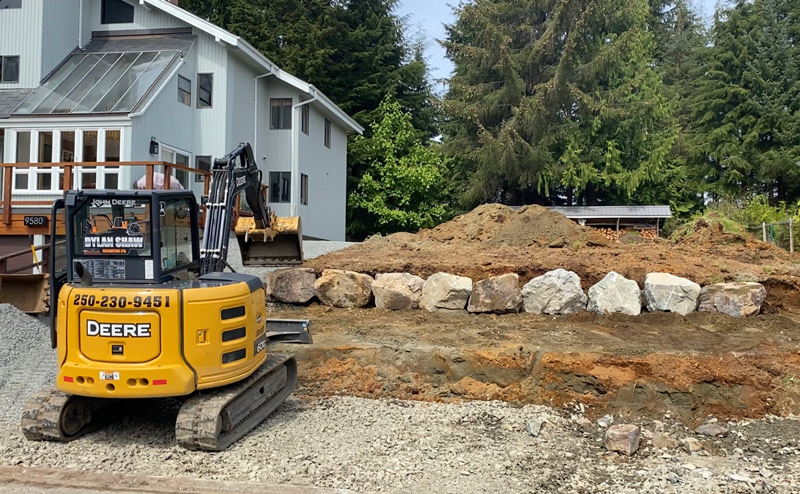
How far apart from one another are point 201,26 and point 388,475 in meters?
17.3

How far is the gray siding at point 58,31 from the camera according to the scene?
62.2 ft

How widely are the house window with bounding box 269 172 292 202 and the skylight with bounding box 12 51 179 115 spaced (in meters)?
5.13

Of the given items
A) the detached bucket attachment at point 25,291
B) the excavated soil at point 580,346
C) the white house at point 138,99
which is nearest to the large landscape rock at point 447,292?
the excavated soil at point 580,346

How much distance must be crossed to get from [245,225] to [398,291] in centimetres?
367

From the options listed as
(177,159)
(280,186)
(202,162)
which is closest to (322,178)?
(280,186)

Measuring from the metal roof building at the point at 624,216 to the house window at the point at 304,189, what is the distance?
9401mm

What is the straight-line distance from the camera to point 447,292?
11.3 m

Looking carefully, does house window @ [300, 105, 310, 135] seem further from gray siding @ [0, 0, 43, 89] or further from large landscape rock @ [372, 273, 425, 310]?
large landscape rock @ [372, 273, 425, 310]

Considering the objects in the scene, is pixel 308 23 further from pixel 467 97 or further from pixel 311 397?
pixel 311 397

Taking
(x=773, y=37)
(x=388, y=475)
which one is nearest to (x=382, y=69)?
(x=773, y=37)

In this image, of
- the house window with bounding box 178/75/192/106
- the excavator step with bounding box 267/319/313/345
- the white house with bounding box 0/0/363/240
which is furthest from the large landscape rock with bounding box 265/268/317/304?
the house window with bounding box 178/75/192/106

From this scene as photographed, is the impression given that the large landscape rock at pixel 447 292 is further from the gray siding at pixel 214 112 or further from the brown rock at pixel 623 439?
the gray siding at pixel 214 112

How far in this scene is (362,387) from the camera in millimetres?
8047

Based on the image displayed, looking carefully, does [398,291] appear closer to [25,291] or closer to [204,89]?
[25,291]
